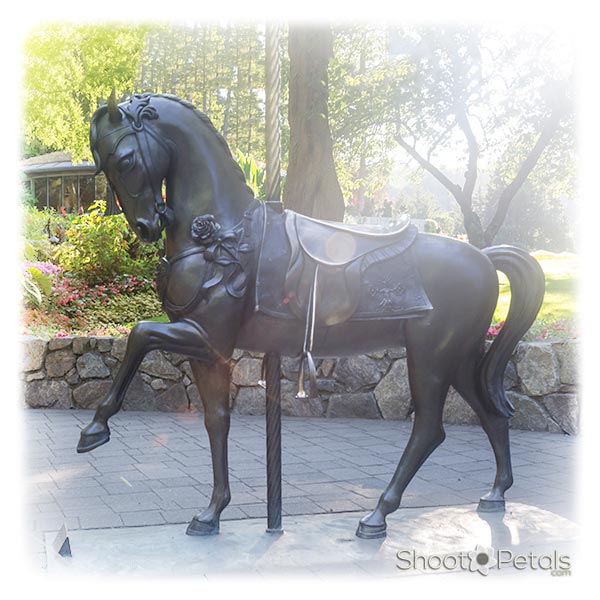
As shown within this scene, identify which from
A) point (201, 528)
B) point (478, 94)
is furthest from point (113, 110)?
point (478, 94)

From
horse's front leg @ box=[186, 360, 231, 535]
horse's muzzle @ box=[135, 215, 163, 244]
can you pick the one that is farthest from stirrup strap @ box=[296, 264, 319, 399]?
horse's muzzle @ box=[135, 215, 163, 244]

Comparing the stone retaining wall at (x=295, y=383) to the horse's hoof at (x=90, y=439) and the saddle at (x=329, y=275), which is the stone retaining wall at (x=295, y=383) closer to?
the saddle at (x=329, y=275)

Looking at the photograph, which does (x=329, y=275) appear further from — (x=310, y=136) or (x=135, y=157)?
(x=310, y=136)

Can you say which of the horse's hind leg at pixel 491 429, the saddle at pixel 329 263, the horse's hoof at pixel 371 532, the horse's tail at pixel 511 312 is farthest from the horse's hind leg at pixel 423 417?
the saddle at pixel 329 263

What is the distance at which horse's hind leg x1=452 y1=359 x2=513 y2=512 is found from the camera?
4410mm

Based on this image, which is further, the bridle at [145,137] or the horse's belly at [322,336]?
the horse's belly at [322,336]

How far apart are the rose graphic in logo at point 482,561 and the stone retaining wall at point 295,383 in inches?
157

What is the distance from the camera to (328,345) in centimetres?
414

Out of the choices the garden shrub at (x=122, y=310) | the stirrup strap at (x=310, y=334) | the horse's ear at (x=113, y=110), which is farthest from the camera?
the garden shrub at (x=122, y=310)

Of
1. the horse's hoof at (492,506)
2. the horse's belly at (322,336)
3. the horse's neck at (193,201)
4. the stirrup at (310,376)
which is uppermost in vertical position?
the horse's neck at (193,201)

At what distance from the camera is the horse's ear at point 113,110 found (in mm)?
3693

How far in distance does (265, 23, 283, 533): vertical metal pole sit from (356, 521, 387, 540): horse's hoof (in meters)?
0.46

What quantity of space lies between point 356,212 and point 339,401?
31.9 m

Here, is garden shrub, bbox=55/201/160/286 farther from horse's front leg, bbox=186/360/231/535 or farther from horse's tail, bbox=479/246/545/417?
horse's tail, bbox=479/246/545/417
